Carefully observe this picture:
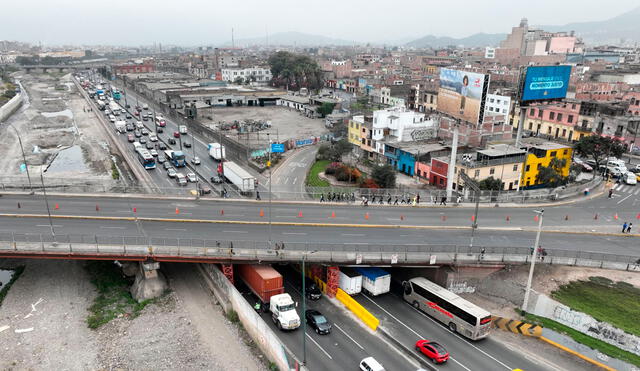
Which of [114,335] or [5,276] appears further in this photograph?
[5,276]

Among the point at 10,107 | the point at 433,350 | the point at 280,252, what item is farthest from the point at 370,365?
the point at 10,107

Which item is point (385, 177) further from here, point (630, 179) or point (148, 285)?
point (630, 179)

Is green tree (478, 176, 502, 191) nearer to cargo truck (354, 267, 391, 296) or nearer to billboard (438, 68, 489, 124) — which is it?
billboard (438, 68, 489, 124)

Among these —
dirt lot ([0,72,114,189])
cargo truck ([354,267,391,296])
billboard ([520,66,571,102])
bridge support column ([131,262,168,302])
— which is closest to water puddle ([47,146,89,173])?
dirt lot ([0,72,114,189])

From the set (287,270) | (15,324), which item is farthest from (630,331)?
(15,324)

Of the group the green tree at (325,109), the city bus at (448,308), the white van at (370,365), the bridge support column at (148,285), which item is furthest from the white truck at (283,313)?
the green tree at (325,109)

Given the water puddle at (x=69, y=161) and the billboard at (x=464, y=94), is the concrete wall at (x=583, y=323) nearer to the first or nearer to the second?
the billboard at (x=464, y=94)
